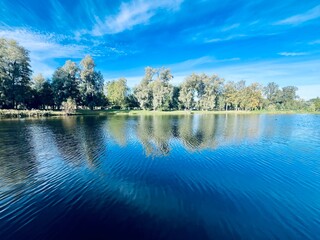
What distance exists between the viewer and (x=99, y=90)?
82.7 meters

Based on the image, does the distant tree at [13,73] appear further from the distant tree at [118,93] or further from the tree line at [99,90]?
the distant tree at [118,93]

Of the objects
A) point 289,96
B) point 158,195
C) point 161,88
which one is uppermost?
point 161,88

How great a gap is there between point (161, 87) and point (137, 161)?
232ft

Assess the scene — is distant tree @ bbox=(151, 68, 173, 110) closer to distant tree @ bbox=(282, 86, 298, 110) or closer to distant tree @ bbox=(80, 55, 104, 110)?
distant tree @ bbox=(80, 55, 104, 110)

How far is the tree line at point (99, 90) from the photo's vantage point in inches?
2163

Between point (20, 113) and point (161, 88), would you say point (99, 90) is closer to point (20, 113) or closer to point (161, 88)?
point (161, 88)

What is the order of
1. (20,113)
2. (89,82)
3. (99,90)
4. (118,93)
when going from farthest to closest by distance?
(118,93)
(99,90)
(89,82)
(20,113)

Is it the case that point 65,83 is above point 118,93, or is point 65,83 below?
above

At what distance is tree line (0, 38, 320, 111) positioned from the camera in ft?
180

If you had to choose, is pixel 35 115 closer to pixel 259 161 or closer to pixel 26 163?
pixel 26 163

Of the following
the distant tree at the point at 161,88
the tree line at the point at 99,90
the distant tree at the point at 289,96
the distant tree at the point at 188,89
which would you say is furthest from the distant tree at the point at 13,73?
the distant tree at the point at 289,96

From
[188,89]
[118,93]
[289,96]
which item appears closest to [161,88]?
[188,89]

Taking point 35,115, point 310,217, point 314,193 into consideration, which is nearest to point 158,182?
point 310,217

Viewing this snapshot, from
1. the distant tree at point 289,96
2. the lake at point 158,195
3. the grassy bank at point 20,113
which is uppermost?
the distant tree at point 289,96
